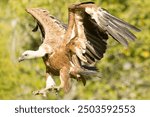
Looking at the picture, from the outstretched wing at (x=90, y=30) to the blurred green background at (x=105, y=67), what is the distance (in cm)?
940

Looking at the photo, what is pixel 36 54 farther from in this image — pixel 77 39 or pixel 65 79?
pixel 77 39

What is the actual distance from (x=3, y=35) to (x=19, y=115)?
1074 cm

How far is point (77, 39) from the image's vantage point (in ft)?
27.7

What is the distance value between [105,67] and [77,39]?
33.5ft

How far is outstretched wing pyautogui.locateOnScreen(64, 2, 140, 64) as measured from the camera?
8188 mm

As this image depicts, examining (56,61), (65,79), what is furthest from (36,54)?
(65,79)

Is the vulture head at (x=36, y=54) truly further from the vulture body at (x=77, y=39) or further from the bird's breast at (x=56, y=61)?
the bird's breast at (x=56, y=61)

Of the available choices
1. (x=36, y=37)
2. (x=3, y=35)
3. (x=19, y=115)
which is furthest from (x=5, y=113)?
(x=3, y=35)

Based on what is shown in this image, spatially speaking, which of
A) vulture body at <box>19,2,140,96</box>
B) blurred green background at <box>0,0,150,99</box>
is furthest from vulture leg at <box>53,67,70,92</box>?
blurred green background at <box>0,0,150,99</box>

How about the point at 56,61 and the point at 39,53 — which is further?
the point at 56,61

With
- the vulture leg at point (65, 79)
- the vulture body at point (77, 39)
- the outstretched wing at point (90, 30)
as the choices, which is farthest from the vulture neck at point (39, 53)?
the outstretched wing at point (90, 30)

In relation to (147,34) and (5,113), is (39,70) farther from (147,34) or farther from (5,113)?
(5,113)

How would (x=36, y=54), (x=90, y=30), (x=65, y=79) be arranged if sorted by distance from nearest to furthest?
(x=36, y=54), (x=65, y=79), (x=90, y=30)

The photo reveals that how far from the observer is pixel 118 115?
9594 mm
